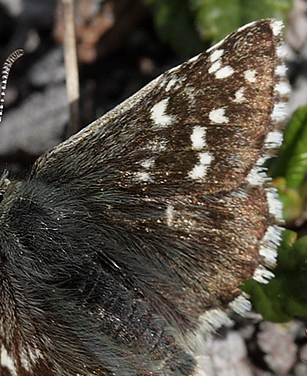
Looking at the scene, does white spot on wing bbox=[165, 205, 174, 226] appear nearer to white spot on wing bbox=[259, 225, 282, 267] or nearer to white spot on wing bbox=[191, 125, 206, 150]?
white spot on wing bbox=[191, 125, 206, 150]

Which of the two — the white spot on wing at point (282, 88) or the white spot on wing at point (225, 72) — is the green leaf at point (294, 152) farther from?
the white spot on wing at point (225, 72)

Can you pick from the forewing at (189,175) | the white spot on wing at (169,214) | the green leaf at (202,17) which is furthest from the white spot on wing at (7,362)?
the green leaf at (202,17)

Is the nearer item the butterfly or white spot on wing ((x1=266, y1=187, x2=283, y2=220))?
the butterfly

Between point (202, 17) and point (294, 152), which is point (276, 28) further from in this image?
point (202, 17)

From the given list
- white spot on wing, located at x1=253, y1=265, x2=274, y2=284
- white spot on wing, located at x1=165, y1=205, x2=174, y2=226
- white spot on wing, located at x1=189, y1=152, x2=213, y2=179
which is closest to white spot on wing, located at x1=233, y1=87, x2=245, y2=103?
white spot on wing, located at x1=189, y1=152, x2=213, y2=179

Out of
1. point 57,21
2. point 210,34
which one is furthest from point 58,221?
point 57,21

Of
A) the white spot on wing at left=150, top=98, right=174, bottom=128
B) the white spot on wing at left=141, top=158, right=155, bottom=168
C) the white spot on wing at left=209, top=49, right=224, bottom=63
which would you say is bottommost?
the white spot on wing at left=141, top=158, right=155, bottom=168
